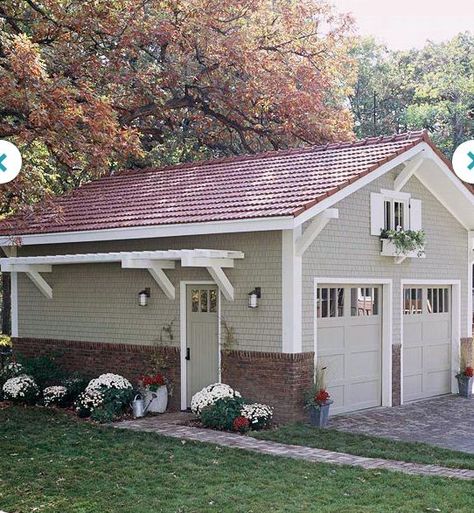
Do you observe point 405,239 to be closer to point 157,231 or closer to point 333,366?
point 333,366

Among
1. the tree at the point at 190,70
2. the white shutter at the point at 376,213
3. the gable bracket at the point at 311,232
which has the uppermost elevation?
the tree at the point at 190,70

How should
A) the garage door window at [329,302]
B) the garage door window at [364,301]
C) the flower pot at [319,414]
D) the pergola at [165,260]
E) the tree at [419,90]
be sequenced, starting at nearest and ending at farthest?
the flower pot at [319,414] < the pergola at [165,260] < the garage door window at [329,302] < the garage door window at [364,301] < the tree at [419,90]

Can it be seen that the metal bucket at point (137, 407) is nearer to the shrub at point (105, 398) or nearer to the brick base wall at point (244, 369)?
the shrub at point (105, 398)

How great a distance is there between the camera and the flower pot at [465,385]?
52.4 ft

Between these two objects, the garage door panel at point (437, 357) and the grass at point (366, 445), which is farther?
the garage door panel at point (437, 357)

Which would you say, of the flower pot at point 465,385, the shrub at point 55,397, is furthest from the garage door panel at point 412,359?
the shrub at point 55,397

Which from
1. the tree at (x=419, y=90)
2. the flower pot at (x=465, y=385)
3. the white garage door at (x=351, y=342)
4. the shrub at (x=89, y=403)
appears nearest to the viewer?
the shrub at (x=89, y=403)

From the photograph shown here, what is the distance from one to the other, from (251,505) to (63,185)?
16.2m

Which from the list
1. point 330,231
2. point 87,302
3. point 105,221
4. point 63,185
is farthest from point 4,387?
point 63,185

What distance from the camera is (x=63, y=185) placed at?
22.7 meters

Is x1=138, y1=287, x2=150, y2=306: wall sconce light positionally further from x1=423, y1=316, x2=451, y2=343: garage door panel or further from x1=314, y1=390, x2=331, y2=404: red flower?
x1=423, y1=316, x2=451, y2=343: garage door panel

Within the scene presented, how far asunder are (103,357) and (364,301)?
15.4 ft

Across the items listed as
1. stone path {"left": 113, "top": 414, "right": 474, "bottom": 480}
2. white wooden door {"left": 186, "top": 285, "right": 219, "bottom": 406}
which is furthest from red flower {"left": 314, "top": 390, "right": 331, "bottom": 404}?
white wooden door {"left": 186, "top": 285, "right": 219, "bottom": 406}

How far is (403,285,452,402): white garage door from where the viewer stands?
1521 centimetres
